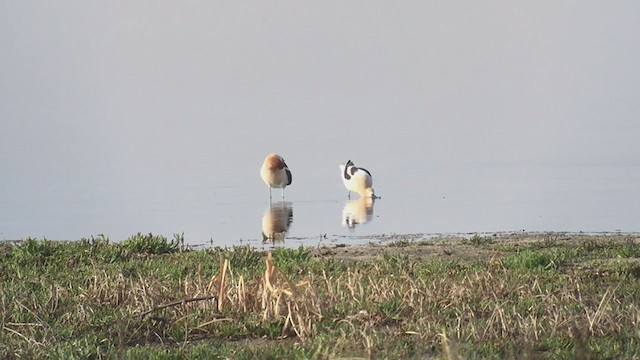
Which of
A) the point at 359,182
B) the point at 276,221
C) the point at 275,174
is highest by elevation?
the point at 275,174

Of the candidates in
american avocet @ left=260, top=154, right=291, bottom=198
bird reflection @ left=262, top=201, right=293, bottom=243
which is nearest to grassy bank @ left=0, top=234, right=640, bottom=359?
bird reflection @ left=262, top=201, right=293, bottom=243

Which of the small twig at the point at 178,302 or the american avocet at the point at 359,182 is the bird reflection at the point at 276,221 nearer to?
the american avocet at the point at 359,182

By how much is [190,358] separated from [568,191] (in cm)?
1420

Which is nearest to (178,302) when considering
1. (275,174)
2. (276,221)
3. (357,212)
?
(276,221)

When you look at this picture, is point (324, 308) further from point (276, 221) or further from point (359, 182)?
point (359, 182)

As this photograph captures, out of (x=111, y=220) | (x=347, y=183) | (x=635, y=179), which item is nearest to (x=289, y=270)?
(x=111, y=220)

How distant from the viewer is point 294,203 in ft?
64.5

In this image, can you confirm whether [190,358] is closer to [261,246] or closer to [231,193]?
[261,246]

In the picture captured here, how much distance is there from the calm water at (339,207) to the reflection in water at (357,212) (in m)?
0.01

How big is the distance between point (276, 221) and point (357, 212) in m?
1.56

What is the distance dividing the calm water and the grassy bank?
13.0ft

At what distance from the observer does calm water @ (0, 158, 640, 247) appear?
1644 centimetres

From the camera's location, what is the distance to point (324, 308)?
8.35 m

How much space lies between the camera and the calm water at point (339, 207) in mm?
16438
